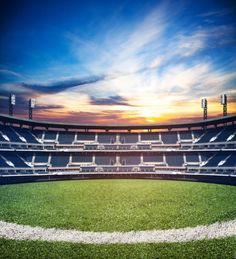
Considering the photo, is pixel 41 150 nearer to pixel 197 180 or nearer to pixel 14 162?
pixel 14 162

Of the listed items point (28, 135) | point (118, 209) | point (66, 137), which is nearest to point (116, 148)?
point (66, 137)

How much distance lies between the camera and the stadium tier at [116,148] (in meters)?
34.8

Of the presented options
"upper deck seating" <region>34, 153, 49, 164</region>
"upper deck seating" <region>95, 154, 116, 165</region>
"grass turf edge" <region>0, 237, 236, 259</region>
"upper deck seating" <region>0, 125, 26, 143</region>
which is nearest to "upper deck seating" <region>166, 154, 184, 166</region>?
"upper deck seating" <region>95, 154, 116, 165</region>

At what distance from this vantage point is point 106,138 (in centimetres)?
4425

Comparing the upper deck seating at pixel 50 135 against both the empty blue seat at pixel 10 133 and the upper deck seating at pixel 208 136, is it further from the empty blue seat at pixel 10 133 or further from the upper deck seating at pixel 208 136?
the upper deck seating at pixel 208 136

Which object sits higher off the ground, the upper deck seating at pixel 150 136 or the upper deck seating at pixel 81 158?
the upper deck seating at pixel 150 136

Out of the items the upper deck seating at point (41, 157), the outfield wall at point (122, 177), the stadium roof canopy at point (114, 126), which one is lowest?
the outfield wall at point (122, 177)

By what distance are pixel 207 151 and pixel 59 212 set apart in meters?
25.2

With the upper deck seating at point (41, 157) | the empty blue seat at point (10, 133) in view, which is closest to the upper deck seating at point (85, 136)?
the upper deck seating at point (41, 157)

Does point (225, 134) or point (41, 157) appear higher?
point (225, 134)

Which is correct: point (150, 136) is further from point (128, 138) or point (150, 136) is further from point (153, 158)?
point (153, 158)

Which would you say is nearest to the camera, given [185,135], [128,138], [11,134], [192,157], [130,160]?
[11,134]

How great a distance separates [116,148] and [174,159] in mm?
8484

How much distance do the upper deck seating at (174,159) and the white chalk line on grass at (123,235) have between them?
83.4 feet
